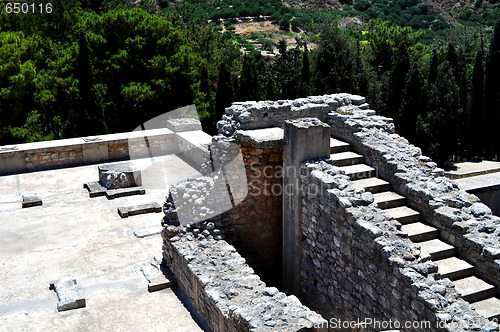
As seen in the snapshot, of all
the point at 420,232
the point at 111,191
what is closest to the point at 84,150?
the point at 111,191

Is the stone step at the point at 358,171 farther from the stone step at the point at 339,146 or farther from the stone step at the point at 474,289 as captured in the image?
the stone step at the point at 474,289

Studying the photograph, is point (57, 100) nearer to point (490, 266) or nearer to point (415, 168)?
point (415, 168)

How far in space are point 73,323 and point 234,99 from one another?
49.3 ft

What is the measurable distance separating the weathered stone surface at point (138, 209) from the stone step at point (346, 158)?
373cm

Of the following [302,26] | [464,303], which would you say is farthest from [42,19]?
[302,26]

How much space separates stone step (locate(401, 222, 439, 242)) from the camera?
752cm

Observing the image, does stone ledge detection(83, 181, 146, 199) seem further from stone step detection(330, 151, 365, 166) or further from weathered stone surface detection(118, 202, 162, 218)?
stone step detection(330, 151, 365, 166)

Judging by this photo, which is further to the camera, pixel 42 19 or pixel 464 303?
pixel 42 19

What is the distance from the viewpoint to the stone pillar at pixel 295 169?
8188mm

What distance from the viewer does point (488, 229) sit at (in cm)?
731

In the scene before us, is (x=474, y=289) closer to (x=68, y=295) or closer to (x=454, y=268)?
(x=454, y=268)

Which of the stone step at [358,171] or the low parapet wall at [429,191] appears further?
the stone step at [358,171]

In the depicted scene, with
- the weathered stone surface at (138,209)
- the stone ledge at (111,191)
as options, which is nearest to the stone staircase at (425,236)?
the weathered stone surface at (138,209)

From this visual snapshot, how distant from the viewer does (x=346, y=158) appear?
29.0ft
